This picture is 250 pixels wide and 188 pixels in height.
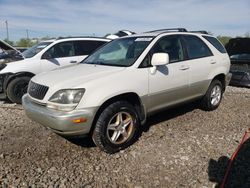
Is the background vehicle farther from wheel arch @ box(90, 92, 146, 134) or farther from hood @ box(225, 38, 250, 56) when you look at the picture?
wheel arch @ box(90, 92, 146, 134)

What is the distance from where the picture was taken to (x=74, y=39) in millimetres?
7695

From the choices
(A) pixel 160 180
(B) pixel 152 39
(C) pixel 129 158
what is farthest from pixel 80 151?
(B) pixel 152 39

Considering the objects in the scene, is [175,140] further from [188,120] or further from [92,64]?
[92,64]

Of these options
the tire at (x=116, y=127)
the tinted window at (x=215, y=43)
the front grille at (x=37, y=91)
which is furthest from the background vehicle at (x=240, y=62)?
the front grille at (x=37, y=91)

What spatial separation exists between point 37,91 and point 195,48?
3105 mm

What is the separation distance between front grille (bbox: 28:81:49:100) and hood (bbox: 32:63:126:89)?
62 mm

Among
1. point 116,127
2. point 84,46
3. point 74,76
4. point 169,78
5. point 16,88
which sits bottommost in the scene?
point 116,127

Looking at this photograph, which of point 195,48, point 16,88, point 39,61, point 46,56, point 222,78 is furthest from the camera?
point 46,56

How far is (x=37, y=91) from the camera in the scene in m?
3.99

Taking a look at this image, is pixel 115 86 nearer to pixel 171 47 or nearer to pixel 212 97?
pixel 171 47

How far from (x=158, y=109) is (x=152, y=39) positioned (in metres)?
1.18

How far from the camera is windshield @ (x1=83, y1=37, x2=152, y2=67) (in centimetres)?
445

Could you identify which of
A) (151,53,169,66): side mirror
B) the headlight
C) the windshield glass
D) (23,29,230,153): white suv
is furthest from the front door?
the windshield glass

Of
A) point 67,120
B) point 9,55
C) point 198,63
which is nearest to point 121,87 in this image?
point 67,120
